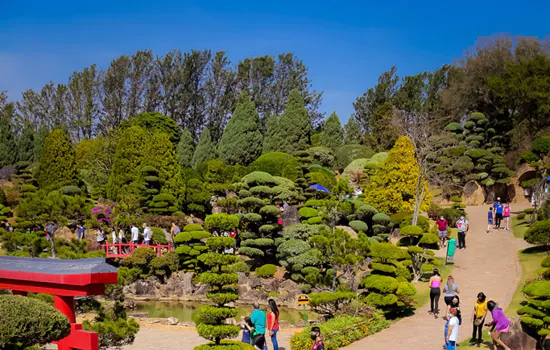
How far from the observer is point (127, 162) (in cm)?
3319

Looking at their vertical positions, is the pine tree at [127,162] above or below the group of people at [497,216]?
above

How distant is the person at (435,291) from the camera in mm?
15844

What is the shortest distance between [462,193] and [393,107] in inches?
481

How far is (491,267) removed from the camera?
2167 cm

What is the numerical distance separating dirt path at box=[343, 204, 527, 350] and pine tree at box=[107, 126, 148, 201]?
17.4 meters

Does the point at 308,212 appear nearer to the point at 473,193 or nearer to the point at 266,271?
the point at 266,271

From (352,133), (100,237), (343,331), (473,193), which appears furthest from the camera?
(352,133)

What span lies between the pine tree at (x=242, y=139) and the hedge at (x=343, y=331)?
28.1 m

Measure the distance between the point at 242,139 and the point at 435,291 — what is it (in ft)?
94.0

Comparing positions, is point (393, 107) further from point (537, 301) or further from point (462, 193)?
point (537, 301)

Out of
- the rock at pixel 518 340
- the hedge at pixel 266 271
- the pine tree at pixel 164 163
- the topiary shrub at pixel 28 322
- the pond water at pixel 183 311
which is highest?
the pine tree at pixel 164 163

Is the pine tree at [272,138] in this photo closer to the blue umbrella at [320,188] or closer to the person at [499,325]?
the blue umbrella at [320,188]

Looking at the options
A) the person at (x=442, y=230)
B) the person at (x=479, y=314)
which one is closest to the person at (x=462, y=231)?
the person at (x=442, y=230)

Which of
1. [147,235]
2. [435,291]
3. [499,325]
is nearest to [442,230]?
[435,291]
